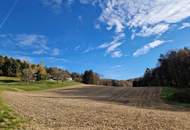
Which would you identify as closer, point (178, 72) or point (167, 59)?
point (178, 72)

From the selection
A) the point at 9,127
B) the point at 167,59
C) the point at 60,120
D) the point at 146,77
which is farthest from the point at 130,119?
the point at 146,77

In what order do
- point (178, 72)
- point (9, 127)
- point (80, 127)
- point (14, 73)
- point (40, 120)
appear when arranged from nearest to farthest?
point (9, 127) < point (80, 127) < point (40, 120) < point (178, 72) < point (14, 73)

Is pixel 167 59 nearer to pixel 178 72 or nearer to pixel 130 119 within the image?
pixel 178 72

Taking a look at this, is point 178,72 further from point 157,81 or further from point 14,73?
point 14,73

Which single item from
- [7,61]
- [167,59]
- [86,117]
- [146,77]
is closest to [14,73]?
[7,61]

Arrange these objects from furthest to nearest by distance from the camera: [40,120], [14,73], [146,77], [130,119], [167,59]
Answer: [14,73] < [146,77] < [167,59] < [130,119] < [40,120]

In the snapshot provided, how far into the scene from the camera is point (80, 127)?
15328 mm

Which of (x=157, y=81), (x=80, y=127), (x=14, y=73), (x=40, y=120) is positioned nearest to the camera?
(x=80, y=127)

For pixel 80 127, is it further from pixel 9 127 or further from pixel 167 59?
pixel 167 59

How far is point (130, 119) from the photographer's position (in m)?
18.1

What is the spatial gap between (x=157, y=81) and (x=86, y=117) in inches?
2969

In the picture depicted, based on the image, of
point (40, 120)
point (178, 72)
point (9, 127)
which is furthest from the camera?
point (178, 72)

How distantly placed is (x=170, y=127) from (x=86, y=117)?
15.9ft

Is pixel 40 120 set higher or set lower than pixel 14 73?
lower
